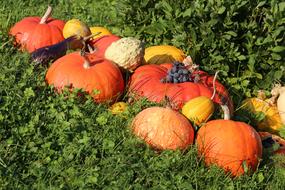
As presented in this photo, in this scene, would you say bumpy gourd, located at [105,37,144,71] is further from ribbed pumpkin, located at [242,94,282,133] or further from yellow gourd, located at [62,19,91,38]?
ribbed pumpkin, located at [242,94,282,133]

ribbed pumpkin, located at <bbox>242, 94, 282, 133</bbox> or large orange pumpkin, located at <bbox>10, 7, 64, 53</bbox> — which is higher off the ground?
large orange pumpkin, located at <bbox>10, 7, 64, 53</bbox>

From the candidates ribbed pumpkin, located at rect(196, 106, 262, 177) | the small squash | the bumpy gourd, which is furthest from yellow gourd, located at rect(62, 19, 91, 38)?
ribbed pumpkin, located at rect(196, 106, 262, 177)

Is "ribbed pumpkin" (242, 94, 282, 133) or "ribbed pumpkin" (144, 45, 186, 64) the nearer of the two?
"ribbed pumpkin" (242, 94, 282, 133)

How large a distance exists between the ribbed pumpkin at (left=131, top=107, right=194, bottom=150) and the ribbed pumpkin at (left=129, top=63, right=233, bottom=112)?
46cm

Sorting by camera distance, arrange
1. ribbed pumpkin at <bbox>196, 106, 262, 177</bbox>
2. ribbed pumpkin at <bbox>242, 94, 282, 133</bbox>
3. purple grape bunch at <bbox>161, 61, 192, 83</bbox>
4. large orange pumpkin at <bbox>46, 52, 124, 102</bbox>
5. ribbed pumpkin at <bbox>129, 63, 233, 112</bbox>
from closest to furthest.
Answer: ribbed pumpkin at <bbox>196, 106, 262, 177</bbox>
large orange pumpkin at <bbox>46, 52, 124, 102</bbox>
ribbed pumpkin at <bbox>129, 63, 233, 112</bbox>
purple grape bunch at <bbox>161, 61, 192, 83</bbox>
ribbed pumpkin at <bbox>242, 94, 282, 133</bbox>

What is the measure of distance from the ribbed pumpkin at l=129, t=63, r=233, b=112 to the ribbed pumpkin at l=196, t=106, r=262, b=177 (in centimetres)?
53

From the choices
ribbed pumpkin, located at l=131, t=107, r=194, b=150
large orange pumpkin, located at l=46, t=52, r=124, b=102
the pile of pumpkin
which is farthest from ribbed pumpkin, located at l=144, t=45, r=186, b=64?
ribbed pumpkin, located at l=131, t=107, r=194, b=150

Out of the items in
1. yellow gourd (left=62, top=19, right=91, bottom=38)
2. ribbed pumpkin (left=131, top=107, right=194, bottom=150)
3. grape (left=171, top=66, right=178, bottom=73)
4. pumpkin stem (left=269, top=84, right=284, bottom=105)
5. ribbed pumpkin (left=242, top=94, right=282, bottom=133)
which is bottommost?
ribbed pumpkin (left=242, top=94, right=282, bottom=133)

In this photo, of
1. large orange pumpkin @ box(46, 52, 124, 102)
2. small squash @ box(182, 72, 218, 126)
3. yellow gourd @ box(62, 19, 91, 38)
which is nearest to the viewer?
small squash @ box(182, 72, 218, 126)

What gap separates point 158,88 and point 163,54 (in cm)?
85

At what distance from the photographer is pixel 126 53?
16.8ft

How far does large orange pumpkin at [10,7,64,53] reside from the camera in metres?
5.62

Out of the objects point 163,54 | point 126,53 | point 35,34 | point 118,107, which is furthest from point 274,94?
point 35,34

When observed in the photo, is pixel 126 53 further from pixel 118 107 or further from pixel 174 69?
pixel 118 107
